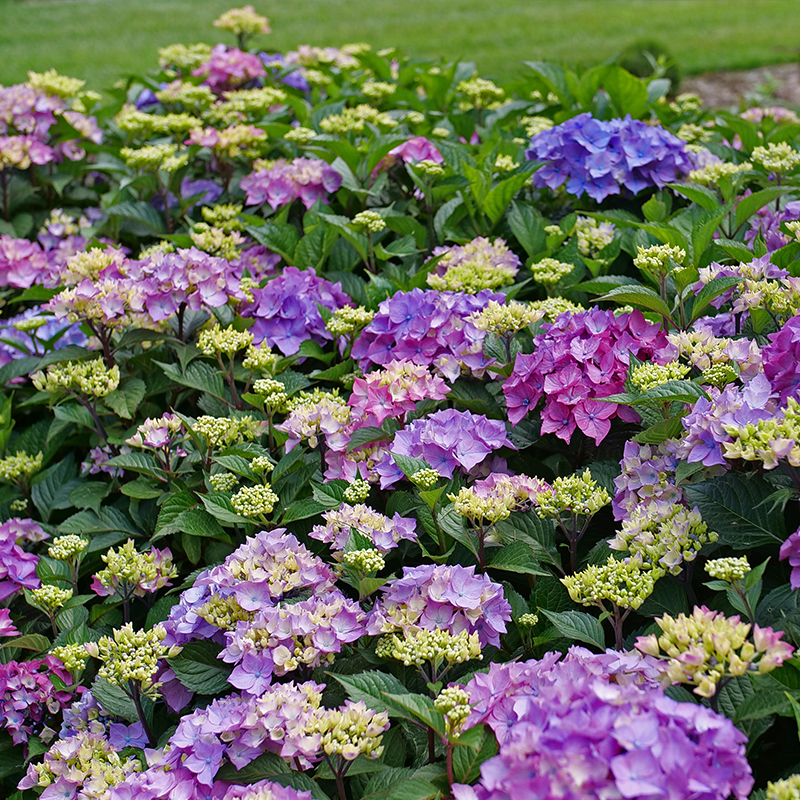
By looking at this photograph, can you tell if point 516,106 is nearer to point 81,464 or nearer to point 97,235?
point 97,235

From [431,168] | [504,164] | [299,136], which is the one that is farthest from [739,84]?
[431,168]

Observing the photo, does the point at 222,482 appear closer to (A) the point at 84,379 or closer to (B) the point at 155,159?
(A) the point at 84,379

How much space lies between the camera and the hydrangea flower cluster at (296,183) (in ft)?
9.70

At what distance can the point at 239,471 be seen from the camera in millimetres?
1941

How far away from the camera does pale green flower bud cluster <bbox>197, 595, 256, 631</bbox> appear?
5.36 ft

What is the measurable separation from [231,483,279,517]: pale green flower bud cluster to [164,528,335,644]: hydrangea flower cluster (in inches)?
2.7

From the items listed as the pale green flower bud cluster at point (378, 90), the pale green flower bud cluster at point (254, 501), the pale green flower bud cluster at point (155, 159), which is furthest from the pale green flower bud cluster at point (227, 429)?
the pale green flower bud cluster at point (378, 90)

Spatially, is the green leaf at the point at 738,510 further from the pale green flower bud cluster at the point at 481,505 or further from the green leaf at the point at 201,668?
the green leaf at the point at 201,668

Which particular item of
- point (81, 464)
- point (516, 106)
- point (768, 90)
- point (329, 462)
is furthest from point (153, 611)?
point (768, 90)

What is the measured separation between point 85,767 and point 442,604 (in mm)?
753

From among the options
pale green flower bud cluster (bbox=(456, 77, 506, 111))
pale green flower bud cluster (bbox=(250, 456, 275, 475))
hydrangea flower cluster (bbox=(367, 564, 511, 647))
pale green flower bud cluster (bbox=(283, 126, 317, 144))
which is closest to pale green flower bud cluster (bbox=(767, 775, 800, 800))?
hydrangea flower cluster (bbox=(367, 564, 511, 647))

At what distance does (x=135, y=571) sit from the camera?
6.26 feet

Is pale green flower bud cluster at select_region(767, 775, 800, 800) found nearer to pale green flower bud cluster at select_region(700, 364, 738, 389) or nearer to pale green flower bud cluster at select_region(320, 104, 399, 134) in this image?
pale green flower bud cluster at select_region(700, 364, 738, 389)

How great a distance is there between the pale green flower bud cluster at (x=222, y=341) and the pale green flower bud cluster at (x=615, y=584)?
3.44 ft
